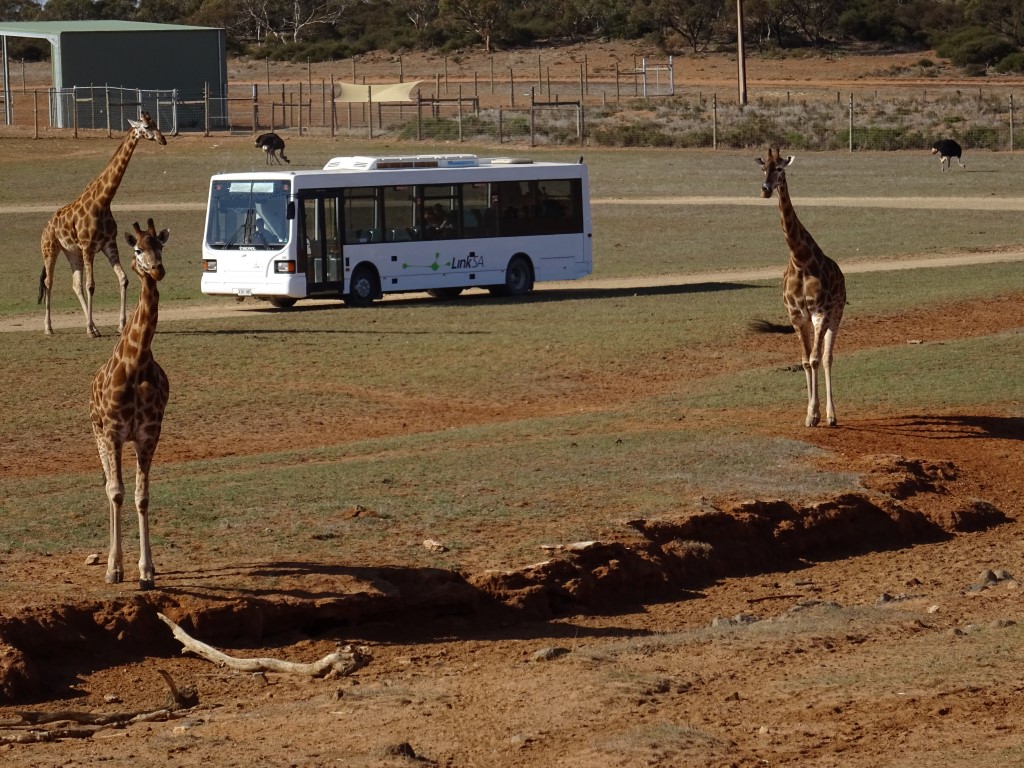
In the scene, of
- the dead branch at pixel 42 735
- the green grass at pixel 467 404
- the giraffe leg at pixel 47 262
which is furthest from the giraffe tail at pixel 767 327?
the dead branch at pixel 42 735

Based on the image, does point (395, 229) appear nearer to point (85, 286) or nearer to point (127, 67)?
point (85, 286)

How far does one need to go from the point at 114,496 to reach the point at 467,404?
10.3 m

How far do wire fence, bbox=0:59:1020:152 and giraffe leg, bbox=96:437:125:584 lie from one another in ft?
181

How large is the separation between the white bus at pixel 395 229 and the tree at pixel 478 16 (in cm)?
8142

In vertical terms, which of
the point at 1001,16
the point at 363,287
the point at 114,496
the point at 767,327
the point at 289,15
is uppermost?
the point at 289,15

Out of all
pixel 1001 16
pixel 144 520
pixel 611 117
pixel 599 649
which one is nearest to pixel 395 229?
pixel 144 520

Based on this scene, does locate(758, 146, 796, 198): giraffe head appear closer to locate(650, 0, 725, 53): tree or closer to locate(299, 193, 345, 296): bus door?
locate(299, 193, 345, 296): bus door

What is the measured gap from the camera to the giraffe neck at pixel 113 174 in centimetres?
2447

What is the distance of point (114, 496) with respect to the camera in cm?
1142

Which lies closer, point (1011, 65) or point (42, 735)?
point (42, 735)

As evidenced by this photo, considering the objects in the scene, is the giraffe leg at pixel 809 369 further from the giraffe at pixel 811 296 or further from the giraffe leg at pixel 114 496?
the giraffe leg at pixel 114 496

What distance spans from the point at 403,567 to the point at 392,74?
96.3m

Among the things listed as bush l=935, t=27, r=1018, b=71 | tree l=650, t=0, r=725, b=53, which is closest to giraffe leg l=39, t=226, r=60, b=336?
bush l=935, t=27, r=1018, b=71

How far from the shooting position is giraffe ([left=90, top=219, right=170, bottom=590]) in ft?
37.0
